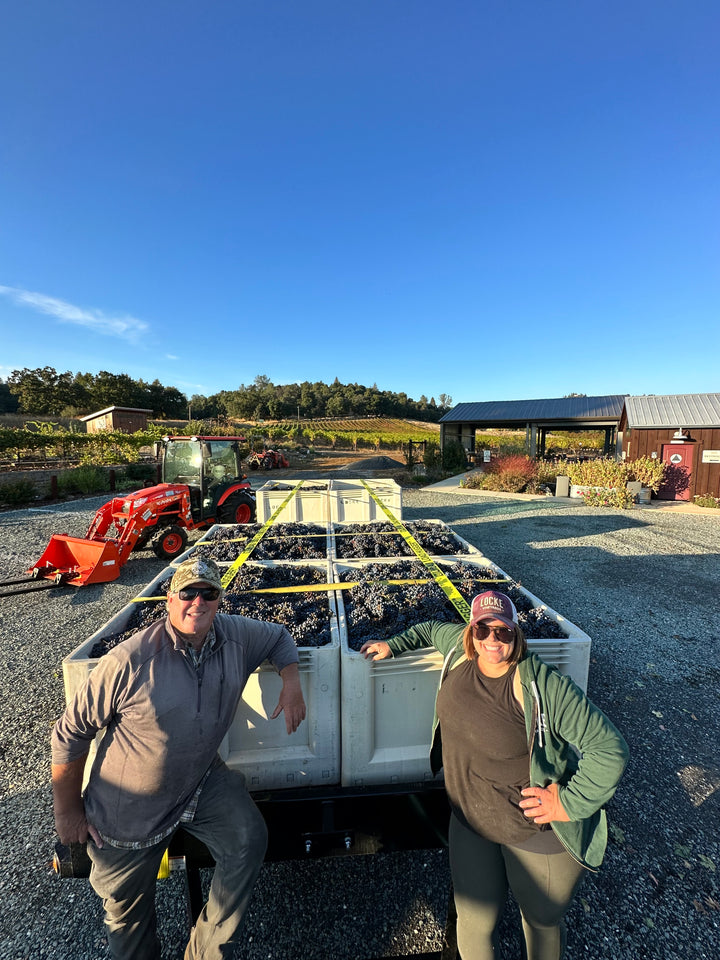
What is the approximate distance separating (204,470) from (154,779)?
703 cm

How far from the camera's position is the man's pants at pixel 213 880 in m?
1.65

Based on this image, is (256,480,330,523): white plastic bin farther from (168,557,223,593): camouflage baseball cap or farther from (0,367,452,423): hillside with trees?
(0,367,452,423): hillside with trees

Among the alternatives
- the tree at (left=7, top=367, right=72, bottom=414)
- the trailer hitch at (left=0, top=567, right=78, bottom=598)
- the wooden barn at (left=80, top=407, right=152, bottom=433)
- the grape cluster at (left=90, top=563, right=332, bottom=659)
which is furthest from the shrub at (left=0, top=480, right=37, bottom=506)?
the tree at (left=7, top=367, right=72, bottom=414)

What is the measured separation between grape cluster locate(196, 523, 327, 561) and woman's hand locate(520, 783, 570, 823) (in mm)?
2785

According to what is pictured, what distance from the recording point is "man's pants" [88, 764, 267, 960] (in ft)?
5.41

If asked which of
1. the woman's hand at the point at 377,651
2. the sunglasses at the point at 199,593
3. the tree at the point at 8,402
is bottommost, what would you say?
the woman's hand at the point at 377,651

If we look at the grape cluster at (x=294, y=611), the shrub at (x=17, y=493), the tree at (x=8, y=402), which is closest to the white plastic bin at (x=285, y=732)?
the grape cluster at (x=294, y=611)

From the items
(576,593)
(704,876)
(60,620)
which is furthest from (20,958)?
(576,593)

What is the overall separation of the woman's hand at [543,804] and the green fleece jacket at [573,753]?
2cm

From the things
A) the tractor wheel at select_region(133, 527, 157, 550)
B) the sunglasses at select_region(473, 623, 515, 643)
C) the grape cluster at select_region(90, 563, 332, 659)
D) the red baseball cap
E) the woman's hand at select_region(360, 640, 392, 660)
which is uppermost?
the red baseball cap

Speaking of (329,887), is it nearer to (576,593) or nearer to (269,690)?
(269,690)

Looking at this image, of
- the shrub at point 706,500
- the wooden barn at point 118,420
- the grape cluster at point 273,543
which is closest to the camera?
the grape cluster at point 273,543

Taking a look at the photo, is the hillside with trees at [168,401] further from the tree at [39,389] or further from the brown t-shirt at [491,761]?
the brown t-shirt at [491,761]

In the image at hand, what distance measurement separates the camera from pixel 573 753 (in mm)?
1696
